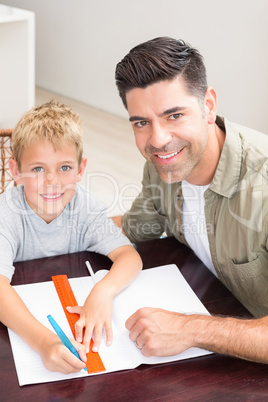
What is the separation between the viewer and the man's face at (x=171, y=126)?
127 cm

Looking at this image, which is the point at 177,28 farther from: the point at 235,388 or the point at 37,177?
the point at 235,388

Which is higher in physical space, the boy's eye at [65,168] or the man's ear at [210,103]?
the man's ear at [210,103]

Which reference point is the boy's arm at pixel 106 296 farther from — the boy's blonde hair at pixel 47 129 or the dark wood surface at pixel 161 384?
the boy's blonde hair at pixel 47 129

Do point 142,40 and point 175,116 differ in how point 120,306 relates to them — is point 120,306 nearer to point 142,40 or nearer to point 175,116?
point 175,116

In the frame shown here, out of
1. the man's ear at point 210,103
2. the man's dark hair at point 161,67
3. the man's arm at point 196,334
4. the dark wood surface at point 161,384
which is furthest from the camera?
the man's ear at point 210,103

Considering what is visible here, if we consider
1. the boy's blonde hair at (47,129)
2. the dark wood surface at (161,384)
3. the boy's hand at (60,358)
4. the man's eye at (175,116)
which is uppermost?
the man's eye at (175,116)

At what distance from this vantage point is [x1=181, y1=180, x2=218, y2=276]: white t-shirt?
1.43 m

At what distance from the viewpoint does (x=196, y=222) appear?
4.77 ft

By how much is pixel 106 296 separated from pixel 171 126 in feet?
1.45

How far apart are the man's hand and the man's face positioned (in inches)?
16.5

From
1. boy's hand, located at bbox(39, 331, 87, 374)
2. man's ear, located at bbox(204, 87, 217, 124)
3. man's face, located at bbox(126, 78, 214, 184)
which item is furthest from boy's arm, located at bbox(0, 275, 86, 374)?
man's ear, located at bbox(204, 87, 217, 124)

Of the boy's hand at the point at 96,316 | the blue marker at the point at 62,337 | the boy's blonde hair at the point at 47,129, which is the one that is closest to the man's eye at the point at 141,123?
the boy's blonde hair at the point at 47,129

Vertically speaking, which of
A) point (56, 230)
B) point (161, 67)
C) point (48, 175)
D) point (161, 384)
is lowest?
point (161, 384)

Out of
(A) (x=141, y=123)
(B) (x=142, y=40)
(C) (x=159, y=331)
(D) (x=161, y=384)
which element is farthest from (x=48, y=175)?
(B) (x=142, y=40)
